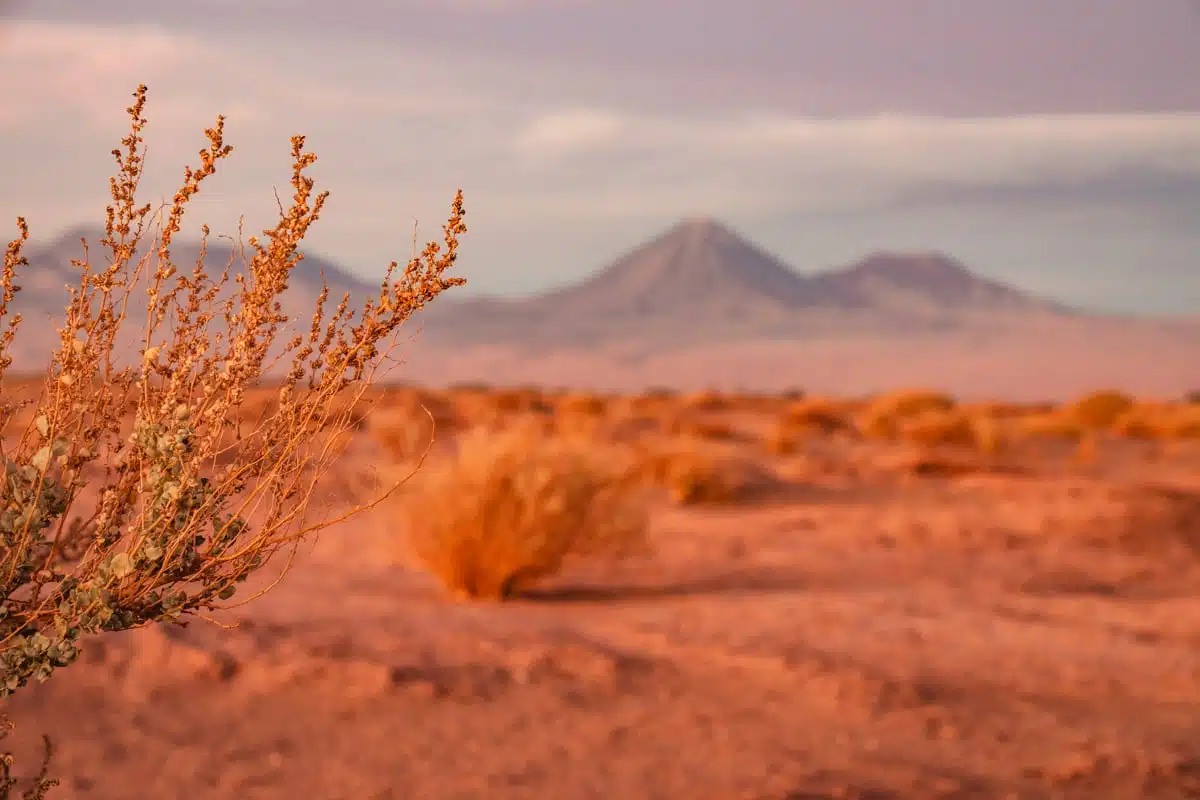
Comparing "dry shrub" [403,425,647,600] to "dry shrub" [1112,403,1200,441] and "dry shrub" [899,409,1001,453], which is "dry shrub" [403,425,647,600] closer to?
"dry shrub" [899,409,1001,453]

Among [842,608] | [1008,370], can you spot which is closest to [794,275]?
→ [1008,370]

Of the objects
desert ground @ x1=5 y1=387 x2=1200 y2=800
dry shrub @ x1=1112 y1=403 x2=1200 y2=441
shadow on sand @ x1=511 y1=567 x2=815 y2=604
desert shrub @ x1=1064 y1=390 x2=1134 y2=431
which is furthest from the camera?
desert shrub @ x1=1064 y1=390 x2=1134 y2=431

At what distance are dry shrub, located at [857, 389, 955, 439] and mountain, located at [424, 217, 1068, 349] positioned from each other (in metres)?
74.2

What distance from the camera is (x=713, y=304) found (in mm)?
154375

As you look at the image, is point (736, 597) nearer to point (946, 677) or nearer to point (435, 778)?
point (946, 677)

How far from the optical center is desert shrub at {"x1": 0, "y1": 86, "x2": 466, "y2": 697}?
3160 mm

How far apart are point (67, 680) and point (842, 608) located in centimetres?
544

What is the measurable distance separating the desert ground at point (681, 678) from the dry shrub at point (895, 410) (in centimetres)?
1806

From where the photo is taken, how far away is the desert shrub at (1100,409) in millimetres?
36969

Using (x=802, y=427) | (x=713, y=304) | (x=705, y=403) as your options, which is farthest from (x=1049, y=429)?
(x=713, y=304)

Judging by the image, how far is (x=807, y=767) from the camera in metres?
5.80

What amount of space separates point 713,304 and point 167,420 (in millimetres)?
152336

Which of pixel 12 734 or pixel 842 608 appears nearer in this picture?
pixel 12 734

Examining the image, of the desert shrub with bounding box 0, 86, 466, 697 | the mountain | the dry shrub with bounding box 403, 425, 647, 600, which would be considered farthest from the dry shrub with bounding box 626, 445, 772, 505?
the mountain
